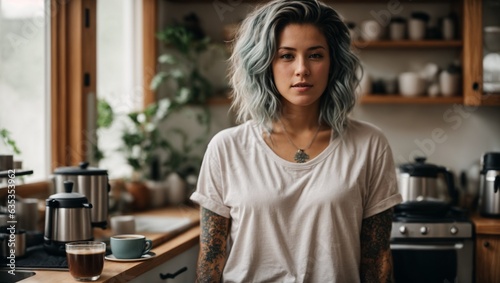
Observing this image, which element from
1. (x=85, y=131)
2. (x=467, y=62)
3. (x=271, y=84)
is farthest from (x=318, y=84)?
(x=467, y=62)

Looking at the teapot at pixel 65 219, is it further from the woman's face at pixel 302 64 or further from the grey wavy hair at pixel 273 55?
the woman's face at pixel 302 64

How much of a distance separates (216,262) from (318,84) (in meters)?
0.66

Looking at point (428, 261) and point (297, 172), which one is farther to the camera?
point (428, 261)

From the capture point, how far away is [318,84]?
7.18 ft

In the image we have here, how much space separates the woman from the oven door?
105 centimetres

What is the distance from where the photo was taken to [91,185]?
8.43 ft

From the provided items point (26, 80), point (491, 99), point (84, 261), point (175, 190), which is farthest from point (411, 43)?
point (84, 261)

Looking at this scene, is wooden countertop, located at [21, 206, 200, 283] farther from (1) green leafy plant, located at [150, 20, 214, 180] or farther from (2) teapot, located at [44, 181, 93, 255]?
(1) green leafy plant, located at [150, 20, 214, 180]

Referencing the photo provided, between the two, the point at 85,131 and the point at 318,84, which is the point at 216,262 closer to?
the point at 318,84

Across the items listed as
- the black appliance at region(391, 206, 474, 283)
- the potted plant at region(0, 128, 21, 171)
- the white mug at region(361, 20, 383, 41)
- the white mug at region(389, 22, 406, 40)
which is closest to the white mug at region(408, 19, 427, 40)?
the white mug at region(389, 22, 406, 40)

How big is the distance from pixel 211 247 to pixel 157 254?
0.30 metres

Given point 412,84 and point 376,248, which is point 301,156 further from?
point 412,84

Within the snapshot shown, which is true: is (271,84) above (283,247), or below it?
above

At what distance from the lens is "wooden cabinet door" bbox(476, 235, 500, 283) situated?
3.26 m
